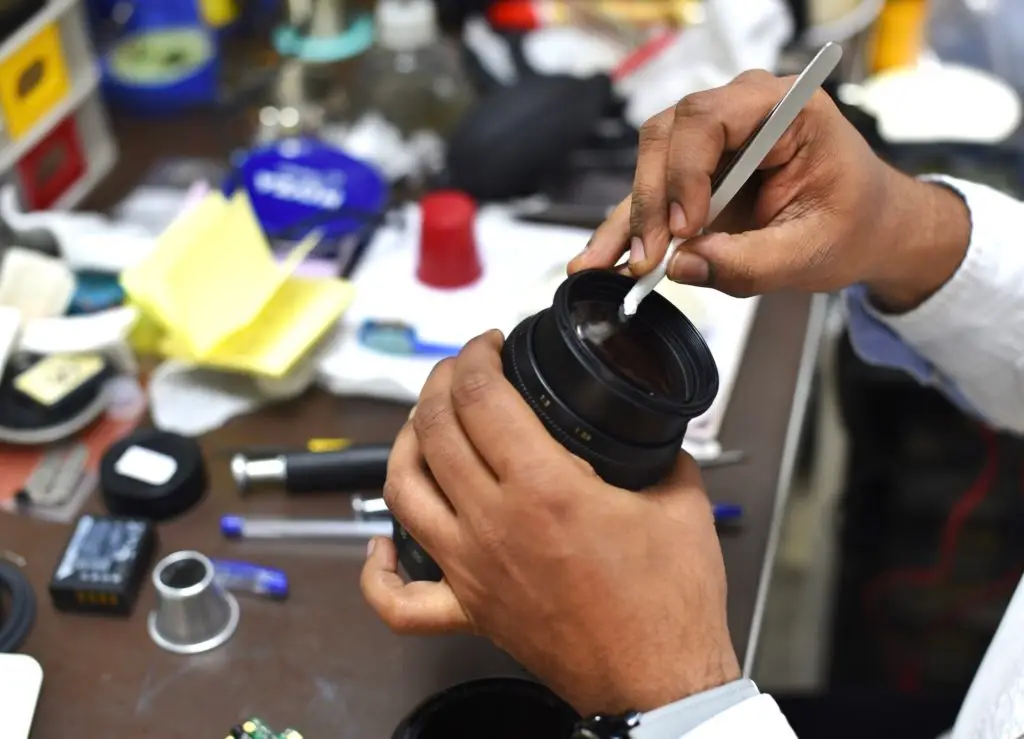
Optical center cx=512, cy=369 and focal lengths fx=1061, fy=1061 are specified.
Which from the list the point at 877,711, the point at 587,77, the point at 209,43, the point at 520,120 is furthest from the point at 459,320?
the point at 209,43

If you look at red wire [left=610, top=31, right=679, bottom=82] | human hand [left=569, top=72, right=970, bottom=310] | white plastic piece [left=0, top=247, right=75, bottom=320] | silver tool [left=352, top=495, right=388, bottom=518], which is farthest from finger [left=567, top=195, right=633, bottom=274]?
red wire [left=610, top=31, right=679, bottom=82]

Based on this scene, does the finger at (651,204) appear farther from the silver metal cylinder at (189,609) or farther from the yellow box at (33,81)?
the yellow box at (33,81)

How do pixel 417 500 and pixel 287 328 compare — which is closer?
pixel 417 500

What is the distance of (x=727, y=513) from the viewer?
2.27 feet

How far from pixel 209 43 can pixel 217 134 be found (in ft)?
0.43

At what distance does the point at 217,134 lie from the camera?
112cm

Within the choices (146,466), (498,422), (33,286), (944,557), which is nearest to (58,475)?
(146,466)

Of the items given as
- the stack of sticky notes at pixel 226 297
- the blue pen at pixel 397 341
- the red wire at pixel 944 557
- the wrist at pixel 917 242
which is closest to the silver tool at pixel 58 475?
the stack of sticky notes at pixel 226 297

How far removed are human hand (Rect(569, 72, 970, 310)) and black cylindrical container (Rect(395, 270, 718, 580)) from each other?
0.10 ft

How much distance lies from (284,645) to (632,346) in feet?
0.90

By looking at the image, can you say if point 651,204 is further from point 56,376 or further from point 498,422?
point 56,376

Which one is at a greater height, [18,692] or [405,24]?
[405,24]

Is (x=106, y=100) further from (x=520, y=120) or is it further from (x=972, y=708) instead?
(x=972, y=708)

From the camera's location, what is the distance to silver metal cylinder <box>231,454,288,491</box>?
2.34ft
